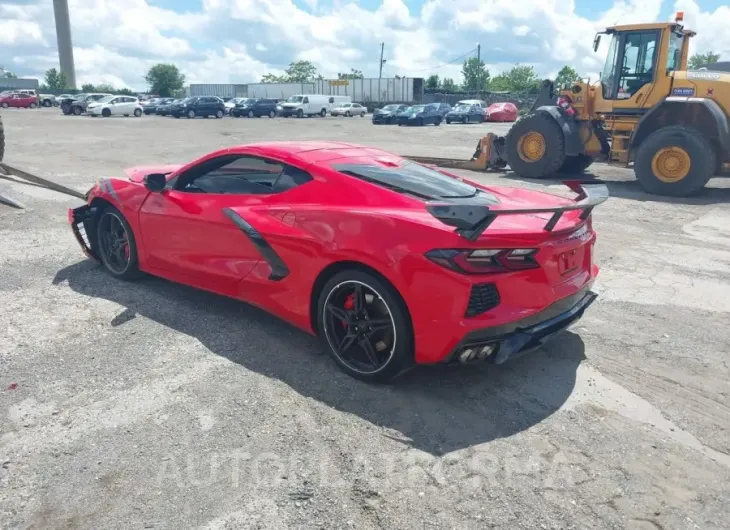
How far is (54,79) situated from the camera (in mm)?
90500

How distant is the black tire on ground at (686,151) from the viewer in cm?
1059

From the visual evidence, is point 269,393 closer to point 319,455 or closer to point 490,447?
point 319,455

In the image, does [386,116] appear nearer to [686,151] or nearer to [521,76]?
[686,151]

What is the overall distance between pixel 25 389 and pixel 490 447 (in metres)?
2.73

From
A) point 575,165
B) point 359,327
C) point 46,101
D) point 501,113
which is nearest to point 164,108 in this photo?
point 46,101

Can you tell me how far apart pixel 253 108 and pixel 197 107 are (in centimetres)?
425

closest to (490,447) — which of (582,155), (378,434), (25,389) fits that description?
(378,434)

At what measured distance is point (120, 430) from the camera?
10.5ft

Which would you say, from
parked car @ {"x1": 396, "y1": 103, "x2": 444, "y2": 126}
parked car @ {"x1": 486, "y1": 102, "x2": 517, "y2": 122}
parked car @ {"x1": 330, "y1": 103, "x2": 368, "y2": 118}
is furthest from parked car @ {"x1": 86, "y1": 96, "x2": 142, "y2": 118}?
parked car @ {"x1": 486, "y1": 102, "x2": 517, "y2": 122}

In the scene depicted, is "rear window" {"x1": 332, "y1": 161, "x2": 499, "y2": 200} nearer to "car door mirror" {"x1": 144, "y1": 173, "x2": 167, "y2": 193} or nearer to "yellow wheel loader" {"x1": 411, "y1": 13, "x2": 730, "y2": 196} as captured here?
"car door mirror" {"x1": 144, "y1": 173, "x2": 167, "y2": 193}

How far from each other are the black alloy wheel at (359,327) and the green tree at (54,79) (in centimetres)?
9894

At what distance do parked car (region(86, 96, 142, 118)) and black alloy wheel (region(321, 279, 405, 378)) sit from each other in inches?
1698

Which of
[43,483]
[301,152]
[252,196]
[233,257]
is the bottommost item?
[43,483]

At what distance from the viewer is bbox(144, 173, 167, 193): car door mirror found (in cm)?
477
